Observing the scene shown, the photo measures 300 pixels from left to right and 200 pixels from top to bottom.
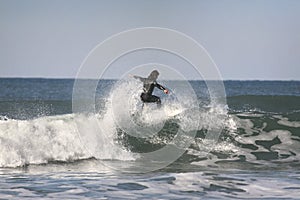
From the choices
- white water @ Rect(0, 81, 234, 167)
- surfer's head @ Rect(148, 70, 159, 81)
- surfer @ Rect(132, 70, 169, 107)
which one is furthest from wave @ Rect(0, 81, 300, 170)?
surfer's head @ Rect(148, 70, 159, 81)

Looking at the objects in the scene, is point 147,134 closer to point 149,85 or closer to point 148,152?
point 148,152

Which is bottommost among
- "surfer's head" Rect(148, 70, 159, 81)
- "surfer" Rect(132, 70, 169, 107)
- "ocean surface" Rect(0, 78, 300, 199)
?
"ocean surface" Rect(0, 78, 300, 199)

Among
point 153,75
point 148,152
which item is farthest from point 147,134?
point 153,75

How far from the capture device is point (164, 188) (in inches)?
498

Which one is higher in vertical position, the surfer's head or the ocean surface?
the surfer's head

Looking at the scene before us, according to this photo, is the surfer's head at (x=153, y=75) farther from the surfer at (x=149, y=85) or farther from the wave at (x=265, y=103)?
the wave at (x=265, y=103)

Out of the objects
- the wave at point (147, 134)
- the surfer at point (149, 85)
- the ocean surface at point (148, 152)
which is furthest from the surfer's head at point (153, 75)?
the wave at point (147, 134)

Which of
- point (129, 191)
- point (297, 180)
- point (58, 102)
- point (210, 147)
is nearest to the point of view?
point (129, 191)

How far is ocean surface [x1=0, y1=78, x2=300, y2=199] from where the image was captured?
12.7 meters

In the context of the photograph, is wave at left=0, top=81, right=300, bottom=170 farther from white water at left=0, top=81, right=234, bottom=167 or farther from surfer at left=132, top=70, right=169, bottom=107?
surfer at left=132, top=70, right=169, bottom=107

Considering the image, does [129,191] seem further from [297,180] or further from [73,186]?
[297,180]

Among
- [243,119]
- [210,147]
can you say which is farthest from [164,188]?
[243,119]

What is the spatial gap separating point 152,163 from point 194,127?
592cm

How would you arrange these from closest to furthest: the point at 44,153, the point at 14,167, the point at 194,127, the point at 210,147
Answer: the point at 14,167 → the point at 44,153 → the point at 210,147 → the point at 194,127
